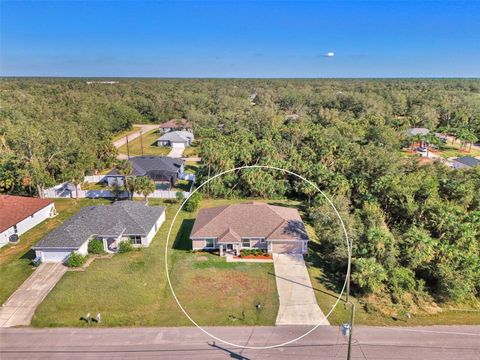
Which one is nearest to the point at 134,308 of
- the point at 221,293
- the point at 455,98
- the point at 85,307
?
the point at 85,307

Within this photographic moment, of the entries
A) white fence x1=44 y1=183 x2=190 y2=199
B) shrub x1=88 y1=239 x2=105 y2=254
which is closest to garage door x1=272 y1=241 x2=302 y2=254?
shrub x1=88 y1=239 x2=105 y2=254

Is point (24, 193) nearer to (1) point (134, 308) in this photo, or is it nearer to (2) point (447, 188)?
(1) point (134, 308)

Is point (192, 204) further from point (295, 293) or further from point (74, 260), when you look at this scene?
point (295, 293)

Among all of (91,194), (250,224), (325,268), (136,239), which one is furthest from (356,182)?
(91,194)

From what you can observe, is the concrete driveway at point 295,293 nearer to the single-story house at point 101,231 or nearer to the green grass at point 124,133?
the single-story house at point 101,231

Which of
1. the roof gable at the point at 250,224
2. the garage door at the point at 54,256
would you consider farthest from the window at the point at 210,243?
the garage door at the point at 54,256

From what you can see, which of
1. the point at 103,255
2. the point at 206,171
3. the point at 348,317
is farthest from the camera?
the point at 206,171
